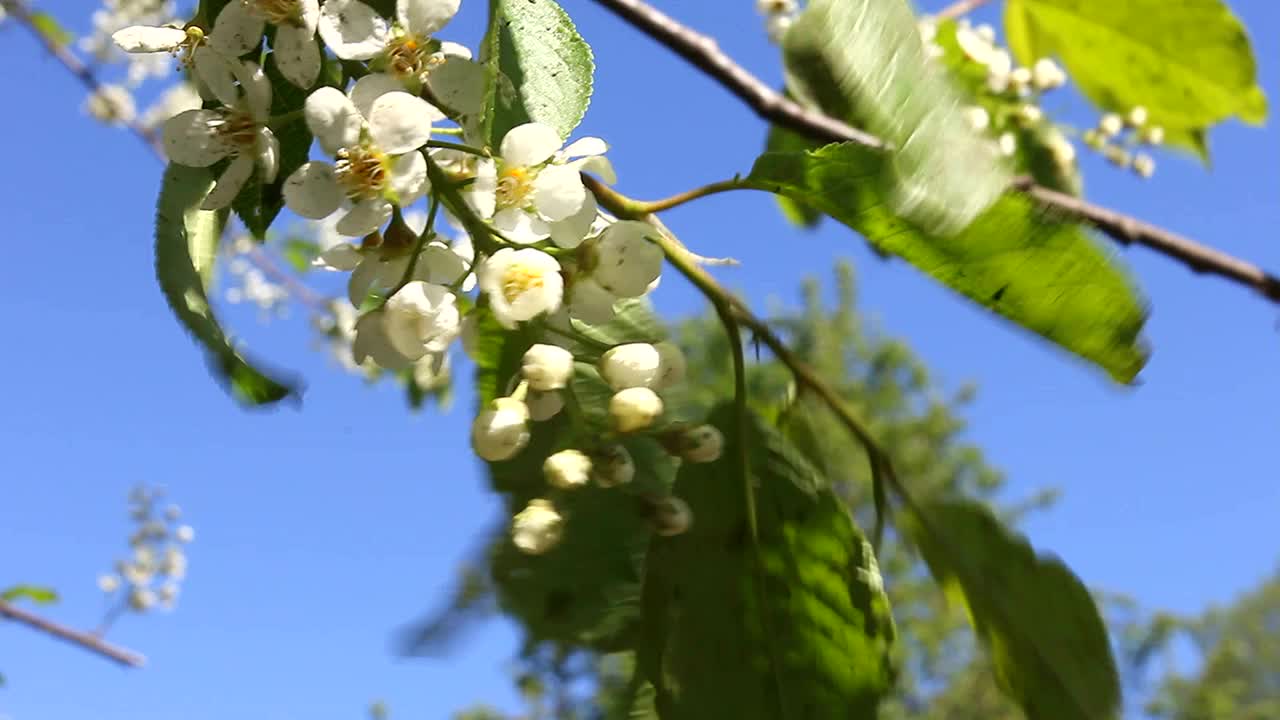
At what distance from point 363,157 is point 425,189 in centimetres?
3

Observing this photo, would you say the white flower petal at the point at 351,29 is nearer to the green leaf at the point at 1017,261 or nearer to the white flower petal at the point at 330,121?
the white flower petal at the point at 330,121

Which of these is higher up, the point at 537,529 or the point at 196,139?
the point at 196,139

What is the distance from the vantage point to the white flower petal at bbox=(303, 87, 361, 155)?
53 cm

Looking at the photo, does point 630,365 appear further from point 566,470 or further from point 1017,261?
point 1017,261

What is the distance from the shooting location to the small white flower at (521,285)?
0.56 metres

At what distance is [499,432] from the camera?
572 millimetres

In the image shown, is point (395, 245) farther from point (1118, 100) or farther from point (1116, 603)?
point (1116, 603)

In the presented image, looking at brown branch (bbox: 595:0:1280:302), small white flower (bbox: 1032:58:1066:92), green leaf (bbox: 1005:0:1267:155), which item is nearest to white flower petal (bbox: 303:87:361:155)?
brown branch (bbox: 595:0:1280:302)

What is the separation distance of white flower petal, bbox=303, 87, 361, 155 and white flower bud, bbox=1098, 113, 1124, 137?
6.30ft

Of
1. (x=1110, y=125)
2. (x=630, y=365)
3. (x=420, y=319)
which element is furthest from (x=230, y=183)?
(x=1110, y=125)

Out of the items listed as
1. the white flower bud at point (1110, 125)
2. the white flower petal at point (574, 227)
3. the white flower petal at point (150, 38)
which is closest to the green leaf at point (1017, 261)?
the white flower petal at point (574, 227)

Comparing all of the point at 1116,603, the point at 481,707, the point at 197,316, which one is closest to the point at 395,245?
the point at 197,316

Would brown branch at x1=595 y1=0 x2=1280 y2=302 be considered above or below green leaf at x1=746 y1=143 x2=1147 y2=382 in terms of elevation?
below

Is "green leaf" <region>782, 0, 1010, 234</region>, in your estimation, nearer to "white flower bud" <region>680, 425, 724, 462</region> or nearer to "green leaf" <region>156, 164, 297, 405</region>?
"white flower bud" <region>680, 425, 724, 462</region>
